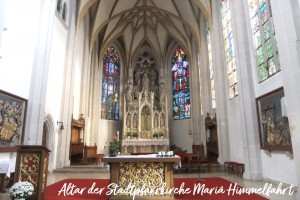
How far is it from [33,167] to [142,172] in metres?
2.82

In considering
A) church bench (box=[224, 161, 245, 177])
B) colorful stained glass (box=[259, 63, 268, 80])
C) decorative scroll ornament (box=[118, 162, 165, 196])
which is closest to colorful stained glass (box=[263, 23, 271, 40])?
colorful stained glass (box=[259, 63, 268, 80])

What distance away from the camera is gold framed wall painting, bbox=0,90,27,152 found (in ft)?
25.5

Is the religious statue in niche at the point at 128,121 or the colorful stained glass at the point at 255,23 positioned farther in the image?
the religious statue in niche at the point at 128,121

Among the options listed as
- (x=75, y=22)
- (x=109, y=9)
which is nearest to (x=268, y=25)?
(x=75, y=22)

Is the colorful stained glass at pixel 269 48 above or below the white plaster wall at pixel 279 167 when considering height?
above

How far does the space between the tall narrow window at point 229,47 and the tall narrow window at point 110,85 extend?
12980mm

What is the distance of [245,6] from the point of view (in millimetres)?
10016

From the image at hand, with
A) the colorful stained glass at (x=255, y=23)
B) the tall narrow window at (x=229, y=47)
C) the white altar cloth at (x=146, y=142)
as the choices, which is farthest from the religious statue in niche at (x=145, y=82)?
the colorful stained glass at (x=255, y=23)

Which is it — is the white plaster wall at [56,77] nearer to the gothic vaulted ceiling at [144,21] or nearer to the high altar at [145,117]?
the gothic vaulted ceiling at [144,21]

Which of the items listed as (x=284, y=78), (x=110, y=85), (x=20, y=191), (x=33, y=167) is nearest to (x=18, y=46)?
(x=33, y=167)

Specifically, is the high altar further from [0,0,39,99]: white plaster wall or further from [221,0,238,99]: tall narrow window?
[0,0,39,99]: white plaster wall

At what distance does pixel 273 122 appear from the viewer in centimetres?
783

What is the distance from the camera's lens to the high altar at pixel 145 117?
1928 centimetres

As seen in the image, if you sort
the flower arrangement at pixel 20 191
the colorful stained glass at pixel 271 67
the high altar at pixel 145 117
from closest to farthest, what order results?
the flower arrangement at pixel 20 191, the colorful stained glass at pixel 271 67, the high altar at pixel 145 117
